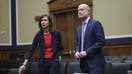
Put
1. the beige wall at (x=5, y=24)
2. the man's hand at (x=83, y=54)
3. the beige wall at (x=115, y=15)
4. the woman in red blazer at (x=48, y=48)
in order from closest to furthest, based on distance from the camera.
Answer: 1. the man's hand at (x=83, y=54)
2. the woman in red blazer at (x=48, y=48)
3. the beige wall at (x=115, y=15)
4. the beige wall at (x=5, y=24)

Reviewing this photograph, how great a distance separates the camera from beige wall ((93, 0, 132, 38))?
29.7ft

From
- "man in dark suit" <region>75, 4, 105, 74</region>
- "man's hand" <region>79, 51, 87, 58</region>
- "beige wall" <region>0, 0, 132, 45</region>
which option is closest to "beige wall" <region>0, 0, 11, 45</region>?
"beige wall" <region>0, 0, 132, 45</region>

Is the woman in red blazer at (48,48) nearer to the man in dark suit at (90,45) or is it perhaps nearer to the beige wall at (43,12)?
the man in dark suit at (90,45)

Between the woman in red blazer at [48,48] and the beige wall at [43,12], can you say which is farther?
the beige wall at [43,12]

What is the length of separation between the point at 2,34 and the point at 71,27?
3.03 metres

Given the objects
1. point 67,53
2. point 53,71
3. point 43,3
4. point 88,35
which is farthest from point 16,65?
point 88,35

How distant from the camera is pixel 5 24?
12227 mm

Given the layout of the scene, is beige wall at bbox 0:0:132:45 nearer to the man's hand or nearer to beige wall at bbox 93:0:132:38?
beige wall at bbox 93:0:132:38

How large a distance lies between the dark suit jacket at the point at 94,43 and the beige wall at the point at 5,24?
8.71m

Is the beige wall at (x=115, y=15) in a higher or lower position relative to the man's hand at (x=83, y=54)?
higher

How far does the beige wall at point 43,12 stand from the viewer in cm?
912

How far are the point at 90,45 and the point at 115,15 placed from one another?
5750 mm

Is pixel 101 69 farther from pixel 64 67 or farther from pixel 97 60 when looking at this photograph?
pixel 64 67

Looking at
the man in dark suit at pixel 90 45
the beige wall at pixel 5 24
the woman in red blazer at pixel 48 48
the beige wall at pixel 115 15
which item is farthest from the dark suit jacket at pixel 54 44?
the beige wall at pixel 5 24
